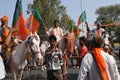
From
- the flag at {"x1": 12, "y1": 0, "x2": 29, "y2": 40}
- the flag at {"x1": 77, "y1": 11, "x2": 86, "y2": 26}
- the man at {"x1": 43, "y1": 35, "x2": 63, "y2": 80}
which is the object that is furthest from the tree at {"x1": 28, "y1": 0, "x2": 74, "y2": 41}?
the man at {"x1": 43, "y1": 35, "x2": 63, "y2": 80}

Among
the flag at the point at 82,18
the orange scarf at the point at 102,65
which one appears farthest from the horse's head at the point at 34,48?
the flag at the point at 82,18

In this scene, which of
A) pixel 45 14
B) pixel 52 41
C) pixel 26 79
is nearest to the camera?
pixel 52 41

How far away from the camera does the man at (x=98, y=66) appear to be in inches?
232

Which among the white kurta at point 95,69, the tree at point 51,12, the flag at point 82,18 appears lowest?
the white kurta at point 95,69

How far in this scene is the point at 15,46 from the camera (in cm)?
1084

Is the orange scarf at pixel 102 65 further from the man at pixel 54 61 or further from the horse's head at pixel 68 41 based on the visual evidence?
the horse's head at pixel 68 41

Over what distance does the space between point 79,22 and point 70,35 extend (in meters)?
5.95

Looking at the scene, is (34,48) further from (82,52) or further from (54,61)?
(54,61)

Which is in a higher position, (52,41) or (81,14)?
(81,14)

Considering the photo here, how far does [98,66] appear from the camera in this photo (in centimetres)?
593

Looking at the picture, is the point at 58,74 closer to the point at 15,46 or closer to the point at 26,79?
the point at 15,46

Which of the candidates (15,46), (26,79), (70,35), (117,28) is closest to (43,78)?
(26,79)

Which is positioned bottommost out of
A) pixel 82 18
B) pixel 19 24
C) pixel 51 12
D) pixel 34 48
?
pixel 34 48

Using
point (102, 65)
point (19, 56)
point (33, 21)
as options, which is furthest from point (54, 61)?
Result: point (33, 21)
